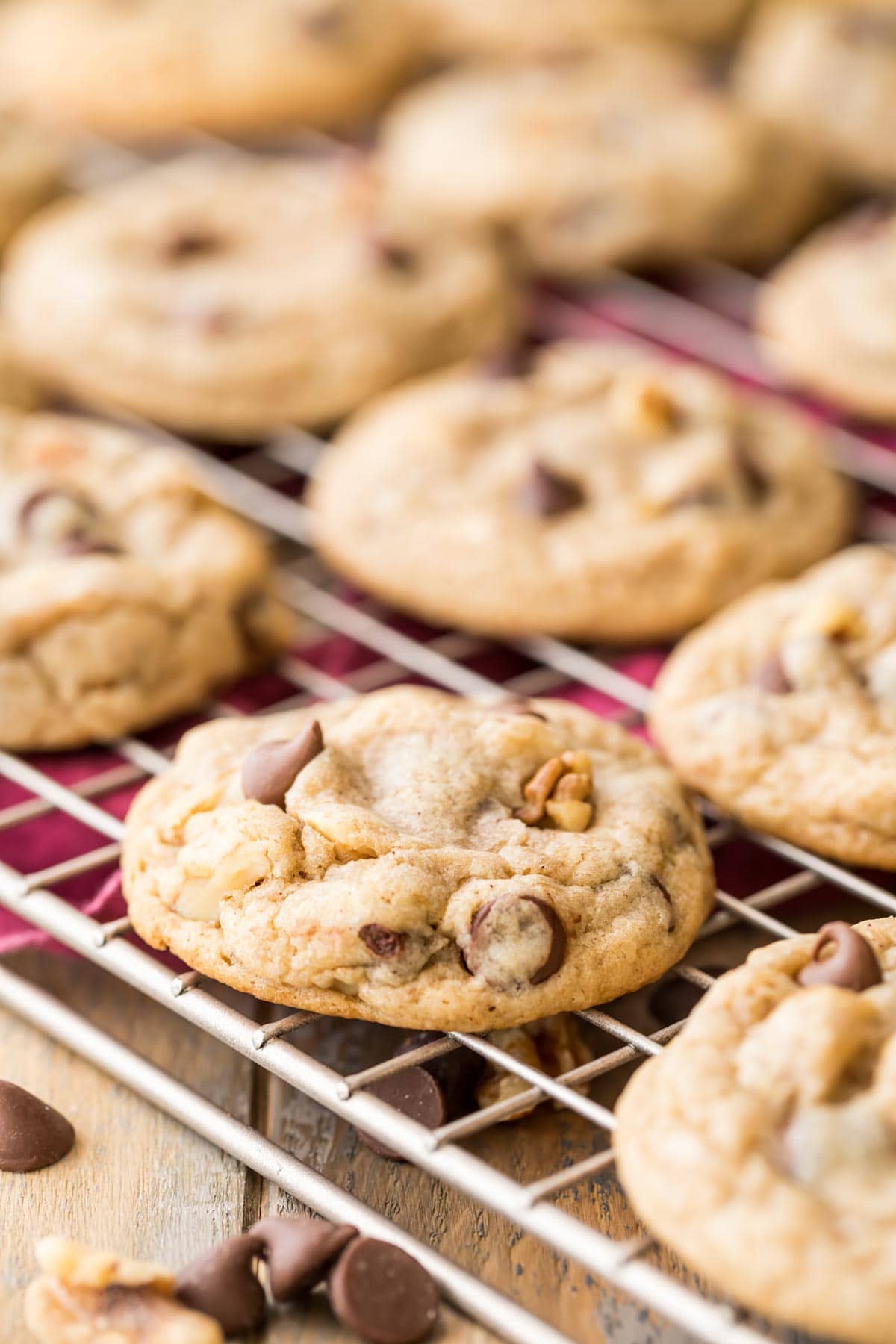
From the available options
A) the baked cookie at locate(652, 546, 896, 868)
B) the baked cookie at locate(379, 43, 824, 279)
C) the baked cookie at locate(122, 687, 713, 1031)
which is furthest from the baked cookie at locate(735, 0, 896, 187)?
the baked cookie at locate(122, 687, 713, 1031)

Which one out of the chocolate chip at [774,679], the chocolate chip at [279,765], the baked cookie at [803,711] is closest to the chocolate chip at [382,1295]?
the chocolate chip at [279,765]

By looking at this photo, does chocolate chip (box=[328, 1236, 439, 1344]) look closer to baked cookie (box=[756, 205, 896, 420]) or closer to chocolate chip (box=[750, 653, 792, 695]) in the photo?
chocolate chip (box=[750, 653, 792, 695])

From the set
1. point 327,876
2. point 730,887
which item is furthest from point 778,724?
point 327,876

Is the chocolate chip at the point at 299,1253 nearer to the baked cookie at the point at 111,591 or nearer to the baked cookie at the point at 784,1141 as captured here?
the baked cookie at the point at 784,1141

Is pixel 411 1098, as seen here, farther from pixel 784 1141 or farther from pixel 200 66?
pixel 200 66

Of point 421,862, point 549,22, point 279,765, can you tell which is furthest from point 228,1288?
point 549,22
